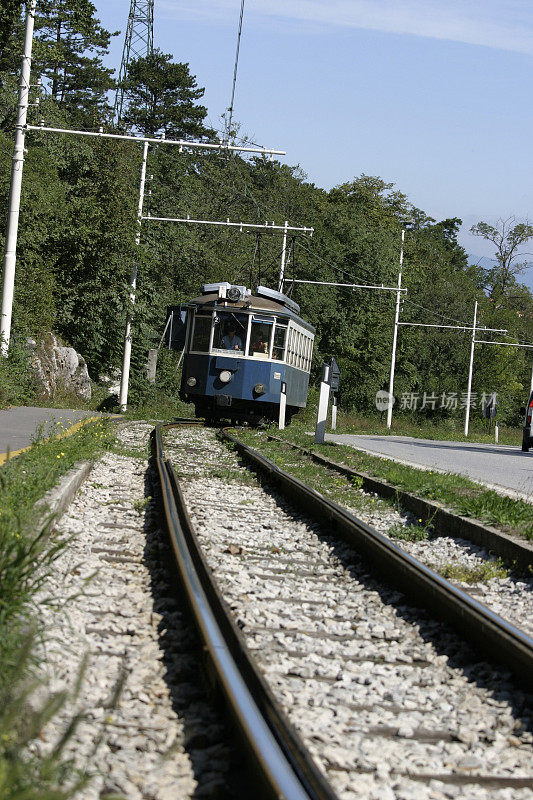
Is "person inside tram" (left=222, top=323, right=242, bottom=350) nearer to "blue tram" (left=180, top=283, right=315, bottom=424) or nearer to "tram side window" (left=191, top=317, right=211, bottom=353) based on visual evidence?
"blue tram" (left=180, top=283, right=315, bottom=424)

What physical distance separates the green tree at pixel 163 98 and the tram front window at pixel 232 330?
4203 centimetres

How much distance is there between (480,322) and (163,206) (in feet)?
138

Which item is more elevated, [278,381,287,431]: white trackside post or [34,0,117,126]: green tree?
[34,0,117,126]: green tree

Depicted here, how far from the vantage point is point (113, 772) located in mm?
3303

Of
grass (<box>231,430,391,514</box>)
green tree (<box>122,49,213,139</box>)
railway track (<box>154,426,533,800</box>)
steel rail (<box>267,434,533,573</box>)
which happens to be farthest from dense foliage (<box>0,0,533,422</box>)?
railway track (<box>154,426,533,800</box>)

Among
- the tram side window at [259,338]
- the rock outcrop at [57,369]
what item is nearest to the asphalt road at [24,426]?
the tram side window at [259,338]

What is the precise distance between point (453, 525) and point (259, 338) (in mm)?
14751

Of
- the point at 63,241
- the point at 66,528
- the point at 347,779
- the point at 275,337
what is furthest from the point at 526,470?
the point at 63,241

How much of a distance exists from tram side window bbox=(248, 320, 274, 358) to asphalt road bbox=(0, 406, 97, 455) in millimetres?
4660

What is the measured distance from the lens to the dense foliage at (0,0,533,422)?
32.5 m

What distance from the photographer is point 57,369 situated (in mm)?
29797

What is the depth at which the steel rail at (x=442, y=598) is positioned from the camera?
4828 millimetres

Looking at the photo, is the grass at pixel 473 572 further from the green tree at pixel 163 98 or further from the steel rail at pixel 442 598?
the green tree at pixel 163 98

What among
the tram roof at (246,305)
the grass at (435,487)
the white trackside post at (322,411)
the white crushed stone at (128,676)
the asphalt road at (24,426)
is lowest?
the white crushed stone at (128,676)
